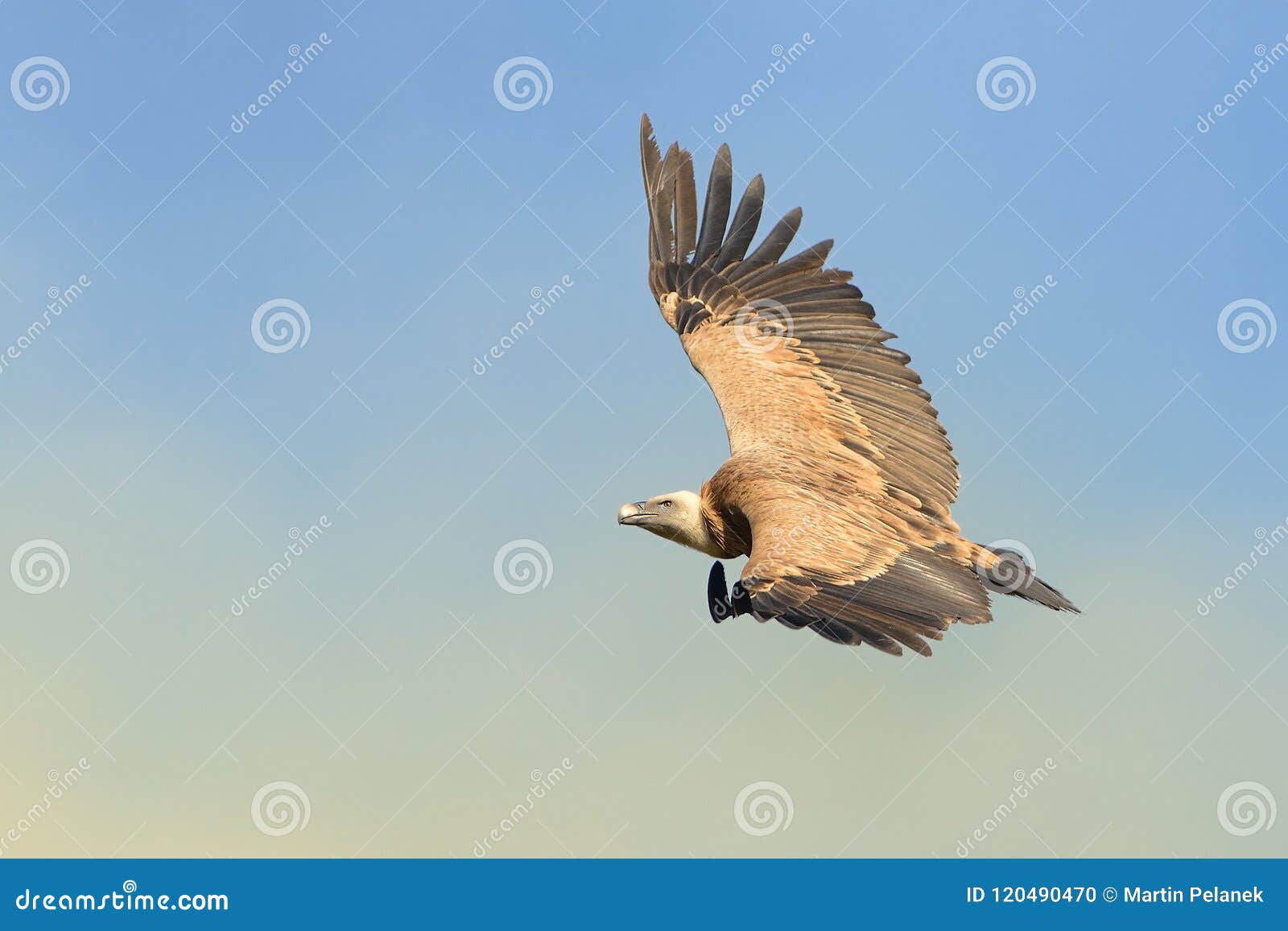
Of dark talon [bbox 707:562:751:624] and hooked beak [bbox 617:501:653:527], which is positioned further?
hooked beak [bbox 617:501:653:527]

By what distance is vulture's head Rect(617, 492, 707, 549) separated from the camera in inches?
508

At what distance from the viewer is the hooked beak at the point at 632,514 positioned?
1293cm

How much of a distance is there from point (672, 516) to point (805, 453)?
4.21 ft

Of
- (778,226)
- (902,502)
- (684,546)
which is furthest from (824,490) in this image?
(778,226)

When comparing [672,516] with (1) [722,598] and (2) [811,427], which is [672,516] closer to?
(2) [811,427]

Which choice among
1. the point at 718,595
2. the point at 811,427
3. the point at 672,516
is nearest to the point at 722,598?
the point at 718,595

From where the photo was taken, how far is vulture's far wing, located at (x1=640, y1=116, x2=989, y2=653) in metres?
10.5

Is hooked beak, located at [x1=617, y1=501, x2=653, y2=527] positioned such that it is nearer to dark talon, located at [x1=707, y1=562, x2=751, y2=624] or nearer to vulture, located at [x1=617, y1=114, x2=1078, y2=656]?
vulture, located at [x1=617, y1=114, x2=1078, y2=656]

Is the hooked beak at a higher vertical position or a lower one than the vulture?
lower

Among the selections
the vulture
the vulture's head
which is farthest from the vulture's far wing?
the vulture's head

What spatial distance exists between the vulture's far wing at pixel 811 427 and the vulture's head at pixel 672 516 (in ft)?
1.18

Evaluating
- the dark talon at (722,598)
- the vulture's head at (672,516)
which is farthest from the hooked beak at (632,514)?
the dark talon at (722,598)

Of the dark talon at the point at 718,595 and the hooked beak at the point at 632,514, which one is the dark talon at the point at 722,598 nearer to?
the dark talon at the point at 718,595

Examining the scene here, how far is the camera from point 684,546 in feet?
43.1
